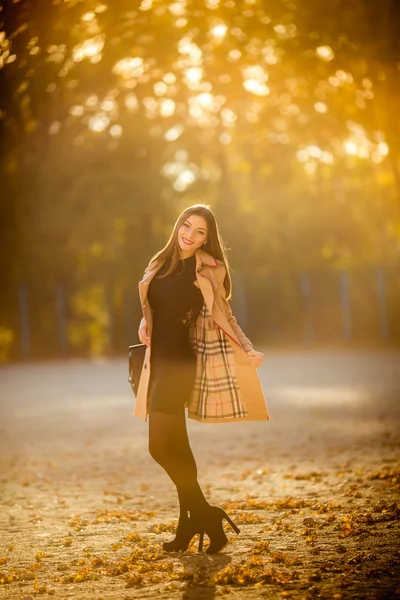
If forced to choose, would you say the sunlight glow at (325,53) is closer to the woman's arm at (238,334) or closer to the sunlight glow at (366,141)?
the sunlight glow at (366,141)

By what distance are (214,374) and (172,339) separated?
32 centimetres

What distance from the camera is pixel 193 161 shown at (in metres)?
34.0

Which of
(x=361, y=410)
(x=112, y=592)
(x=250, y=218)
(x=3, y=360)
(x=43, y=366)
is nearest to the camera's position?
(x=112, y=592)

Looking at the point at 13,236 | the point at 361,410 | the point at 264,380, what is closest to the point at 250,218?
the point at 13,236

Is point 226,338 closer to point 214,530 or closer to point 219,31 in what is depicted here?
point 214,530

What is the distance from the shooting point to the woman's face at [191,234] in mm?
6121

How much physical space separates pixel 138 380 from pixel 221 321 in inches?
24.6

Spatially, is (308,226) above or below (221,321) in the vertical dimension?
above

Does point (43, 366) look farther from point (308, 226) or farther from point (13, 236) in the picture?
point (308, 226)

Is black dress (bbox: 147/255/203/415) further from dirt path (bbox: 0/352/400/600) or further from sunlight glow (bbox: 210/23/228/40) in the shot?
sunlight glow (bbox: 210/23/228/40)

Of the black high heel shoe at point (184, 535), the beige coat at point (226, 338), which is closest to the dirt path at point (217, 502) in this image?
the black high heel shoe at point (184, 535)

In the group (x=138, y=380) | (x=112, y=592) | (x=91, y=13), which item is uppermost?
(x=91, y=13)

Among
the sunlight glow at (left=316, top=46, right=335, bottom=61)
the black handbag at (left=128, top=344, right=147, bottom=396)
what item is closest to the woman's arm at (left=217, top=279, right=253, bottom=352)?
the black handbag at (left=128, top=344, right=147, bottom=396)

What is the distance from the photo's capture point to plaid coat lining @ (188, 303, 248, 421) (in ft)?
20.0
